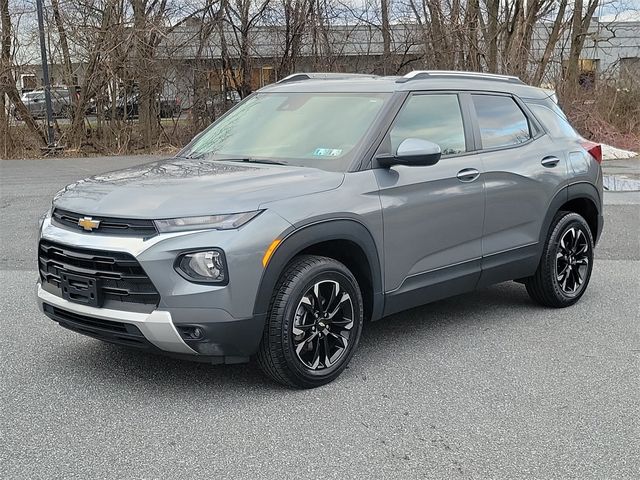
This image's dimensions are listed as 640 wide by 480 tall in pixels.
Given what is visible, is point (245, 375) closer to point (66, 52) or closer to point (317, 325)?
point (317, 325)

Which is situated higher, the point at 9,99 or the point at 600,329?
the point at 9,99

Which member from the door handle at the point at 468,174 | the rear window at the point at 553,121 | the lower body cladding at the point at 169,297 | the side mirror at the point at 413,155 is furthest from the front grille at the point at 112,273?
the rear window at the point at 553,121

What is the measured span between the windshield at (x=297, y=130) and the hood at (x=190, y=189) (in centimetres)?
22

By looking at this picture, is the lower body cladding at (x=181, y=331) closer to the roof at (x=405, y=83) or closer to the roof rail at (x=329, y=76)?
the roof at (x=405, y=83)

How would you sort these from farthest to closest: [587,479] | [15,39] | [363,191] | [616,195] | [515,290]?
[15,39]
[616,195]
[515,290]
[363,191]
[587,479]

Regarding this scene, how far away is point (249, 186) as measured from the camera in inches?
165

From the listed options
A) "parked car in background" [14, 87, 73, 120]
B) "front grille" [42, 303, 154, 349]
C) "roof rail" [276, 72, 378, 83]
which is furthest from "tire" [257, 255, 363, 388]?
"parked car in background" [14, 87, 73, 120]

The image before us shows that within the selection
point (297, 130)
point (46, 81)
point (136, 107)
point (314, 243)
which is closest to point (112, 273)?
point (314, 243)

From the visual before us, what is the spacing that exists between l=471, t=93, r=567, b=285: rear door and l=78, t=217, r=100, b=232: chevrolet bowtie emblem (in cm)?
271

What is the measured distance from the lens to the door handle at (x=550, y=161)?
5.84 m

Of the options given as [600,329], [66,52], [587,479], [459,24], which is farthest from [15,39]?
[587,479]

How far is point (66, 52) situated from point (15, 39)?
1.25 metres

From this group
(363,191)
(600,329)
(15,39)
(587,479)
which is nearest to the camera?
(587,479)

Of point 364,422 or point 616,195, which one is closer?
point 364,422
